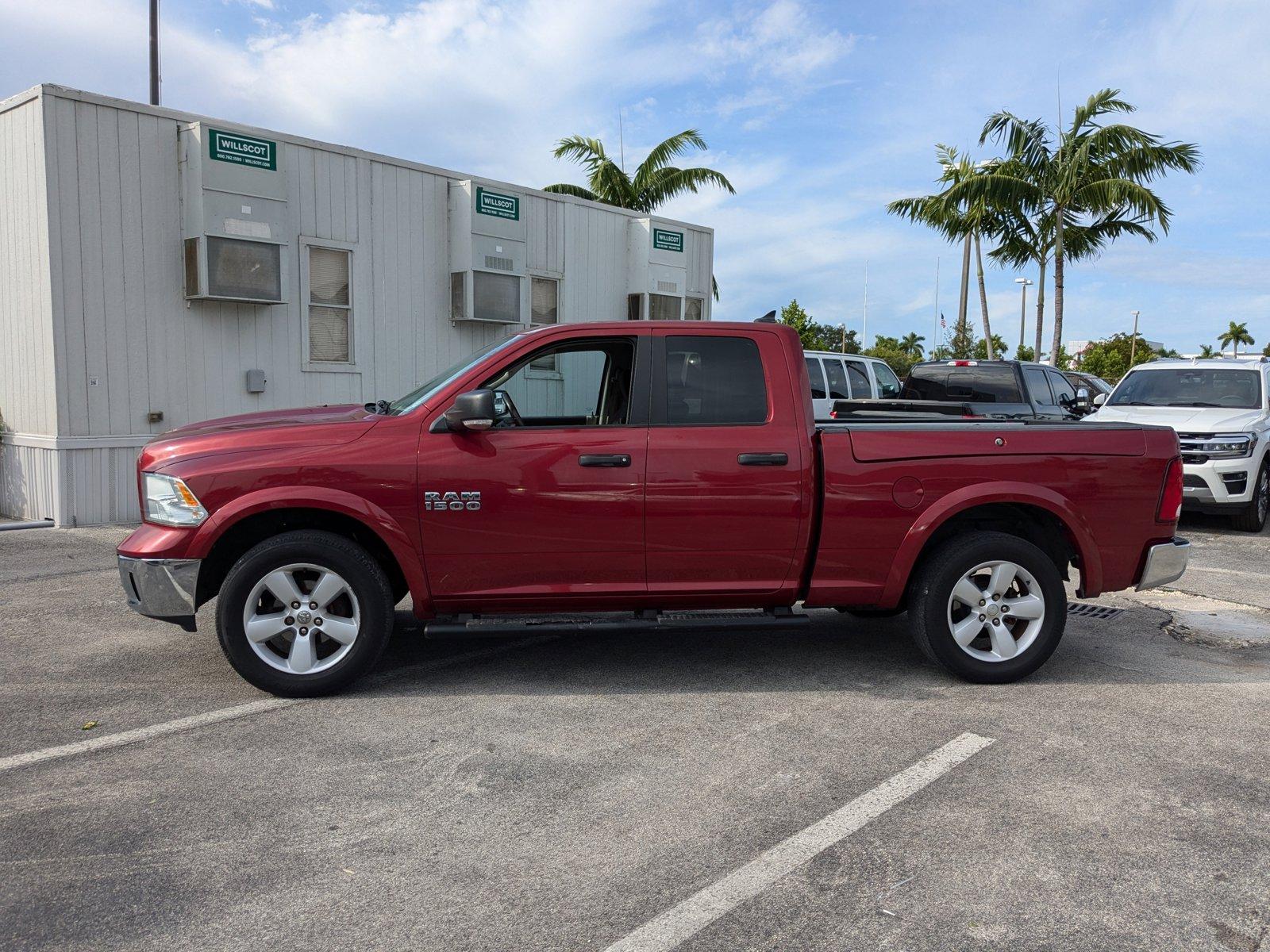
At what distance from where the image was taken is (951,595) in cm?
512

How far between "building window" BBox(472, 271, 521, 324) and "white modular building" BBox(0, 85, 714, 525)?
0.13 ft

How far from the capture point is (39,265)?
9.70m

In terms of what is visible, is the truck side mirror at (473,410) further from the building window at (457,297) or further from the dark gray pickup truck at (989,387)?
the dark gray pickup truck at (989,387)

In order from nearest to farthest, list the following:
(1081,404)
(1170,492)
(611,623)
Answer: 1. (611,623)
2. (1170,492)
3. (1081,404)

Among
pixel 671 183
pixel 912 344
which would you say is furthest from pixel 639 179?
pixel 912 344

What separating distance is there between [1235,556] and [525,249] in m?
9.20

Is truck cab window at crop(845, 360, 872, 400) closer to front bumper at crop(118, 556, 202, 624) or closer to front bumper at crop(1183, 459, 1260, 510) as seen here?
front bumper at crop(1183, 459, 1260, 510)

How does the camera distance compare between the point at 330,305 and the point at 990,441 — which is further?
the point at 330,305

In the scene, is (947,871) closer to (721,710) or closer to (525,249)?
(721,710)

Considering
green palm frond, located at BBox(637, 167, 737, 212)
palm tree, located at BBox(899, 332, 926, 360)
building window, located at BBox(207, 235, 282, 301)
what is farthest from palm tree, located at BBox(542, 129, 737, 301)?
palm tree, located at BBox(899, 332, 926, 360)

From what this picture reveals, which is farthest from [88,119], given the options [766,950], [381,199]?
[766,950]

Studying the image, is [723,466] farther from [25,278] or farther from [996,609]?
[25,278]

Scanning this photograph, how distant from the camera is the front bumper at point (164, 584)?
15.5ft

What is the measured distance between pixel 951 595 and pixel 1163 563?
1176 mm
